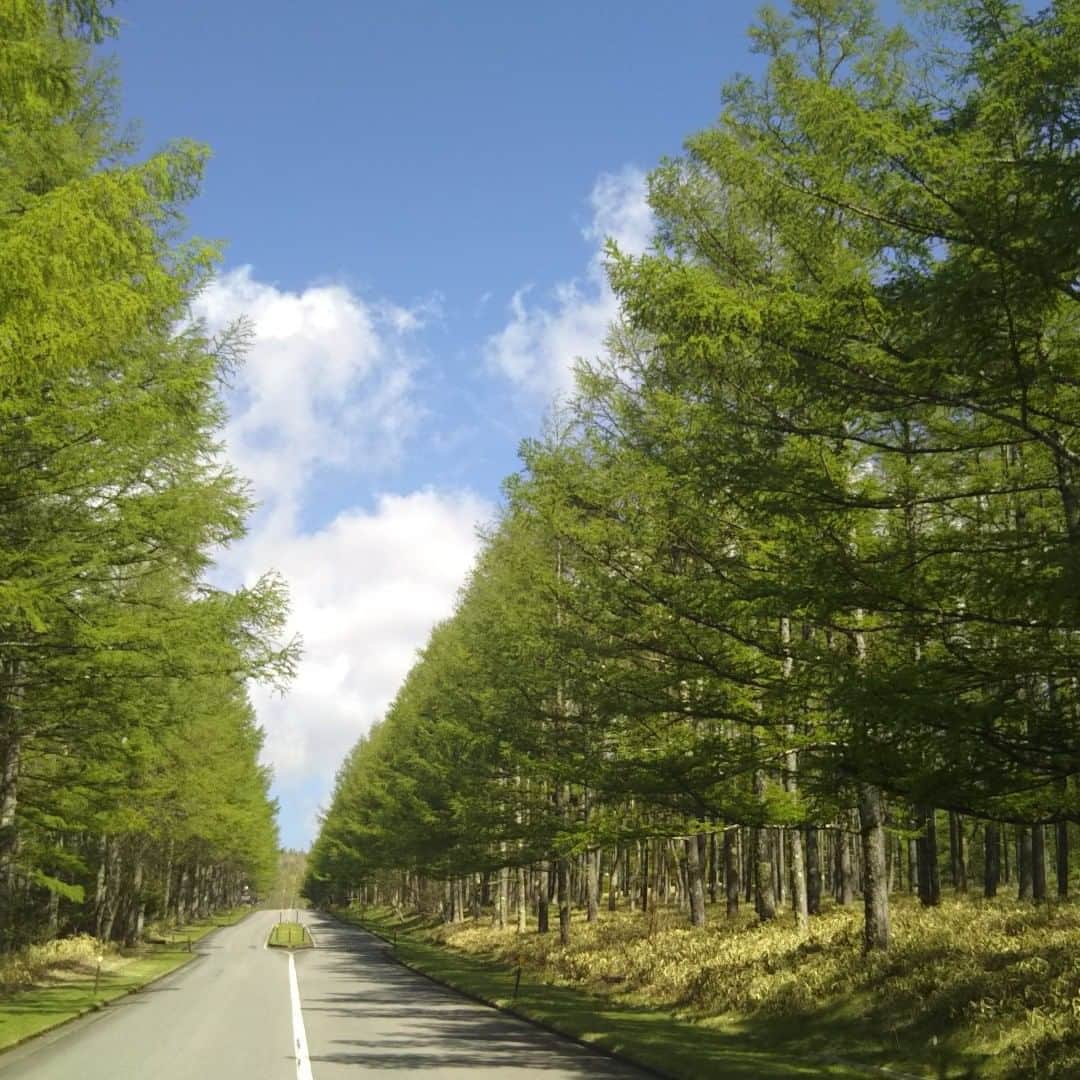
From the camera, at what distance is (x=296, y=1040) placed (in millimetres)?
14016

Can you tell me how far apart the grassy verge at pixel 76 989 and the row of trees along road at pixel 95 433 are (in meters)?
2.12

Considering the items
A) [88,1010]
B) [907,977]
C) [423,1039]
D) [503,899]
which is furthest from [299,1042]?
[503,899]

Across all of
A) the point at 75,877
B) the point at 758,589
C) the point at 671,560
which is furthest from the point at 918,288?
→ the point at 75,877

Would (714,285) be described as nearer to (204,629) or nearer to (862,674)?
(862,674)

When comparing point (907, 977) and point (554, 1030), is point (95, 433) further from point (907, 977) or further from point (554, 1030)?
point (907, 977)

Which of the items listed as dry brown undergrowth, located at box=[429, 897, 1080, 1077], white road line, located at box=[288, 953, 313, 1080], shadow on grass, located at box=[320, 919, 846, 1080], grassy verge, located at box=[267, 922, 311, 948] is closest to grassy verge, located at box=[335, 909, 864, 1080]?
shadow on grass, located at box=[320, 919, 846, 1080]

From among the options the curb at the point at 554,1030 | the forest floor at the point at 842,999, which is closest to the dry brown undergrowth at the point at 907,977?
the forest floor at the point at 842,999

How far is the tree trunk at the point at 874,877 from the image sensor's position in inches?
568

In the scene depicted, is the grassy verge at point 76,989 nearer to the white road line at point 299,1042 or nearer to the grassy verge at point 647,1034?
the white road line at point 299,1042

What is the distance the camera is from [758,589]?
9375 millimetres

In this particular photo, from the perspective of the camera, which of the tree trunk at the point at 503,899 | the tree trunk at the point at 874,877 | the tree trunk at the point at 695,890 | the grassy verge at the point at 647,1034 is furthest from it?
the tree trunk at the point at 503,899

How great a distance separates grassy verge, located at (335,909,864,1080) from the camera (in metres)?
11.2

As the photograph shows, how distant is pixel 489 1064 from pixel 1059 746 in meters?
7.58

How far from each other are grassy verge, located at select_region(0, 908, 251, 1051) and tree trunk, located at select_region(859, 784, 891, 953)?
11.6 meters
